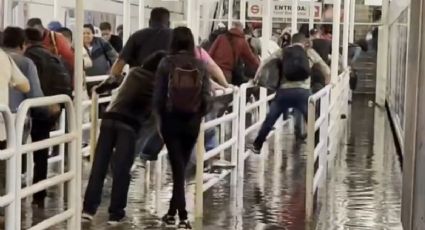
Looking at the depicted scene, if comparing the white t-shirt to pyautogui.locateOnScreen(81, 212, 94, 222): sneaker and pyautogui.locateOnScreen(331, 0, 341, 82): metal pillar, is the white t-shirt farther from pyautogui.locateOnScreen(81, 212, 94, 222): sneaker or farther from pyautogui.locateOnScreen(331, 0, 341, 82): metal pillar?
pyautogui.locateOnScreen(331, 0, 341, 82): metal pillar

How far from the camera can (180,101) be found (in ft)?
Result: 24.5

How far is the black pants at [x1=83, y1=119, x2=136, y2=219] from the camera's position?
25.4 feet

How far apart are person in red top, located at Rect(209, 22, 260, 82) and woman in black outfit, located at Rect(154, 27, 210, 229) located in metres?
3.75

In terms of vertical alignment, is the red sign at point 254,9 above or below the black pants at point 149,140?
above

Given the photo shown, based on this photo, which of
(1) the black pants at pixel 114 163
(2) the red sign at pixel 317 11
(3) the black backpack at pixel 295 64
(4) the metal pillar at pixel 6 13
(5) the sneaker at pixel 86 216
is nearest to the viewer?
(1) the black pants at pixel 114 163

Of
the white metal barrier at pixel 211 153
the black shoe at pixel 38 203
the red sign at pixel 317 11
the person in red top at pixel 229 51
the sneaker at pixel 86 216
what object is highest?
the red sign at pixel 317 11

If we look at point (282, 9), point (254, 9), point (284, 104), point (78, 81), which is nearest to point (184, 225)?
point (78, 81)

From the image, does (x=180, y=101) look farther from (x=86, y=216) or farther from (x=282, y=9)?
(x=282, y=9)

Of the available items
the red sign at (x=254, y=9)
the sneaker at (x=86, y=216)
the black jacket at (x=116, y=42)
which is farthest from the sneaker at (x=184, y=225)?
the red sign at (x=254, y=9)

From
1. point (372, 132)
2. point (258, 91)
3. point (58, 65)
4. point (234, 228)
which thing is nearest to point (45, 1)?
point (258, 91)

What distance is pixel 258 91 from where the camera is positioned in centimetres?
1677

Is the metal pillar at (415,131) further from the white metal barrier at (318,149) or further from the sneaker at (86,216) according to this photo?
the sneaker at (86,216)

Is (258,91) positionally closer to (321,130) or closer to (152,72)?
(321,130)

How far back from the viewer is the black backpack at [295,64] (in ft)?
40.1
